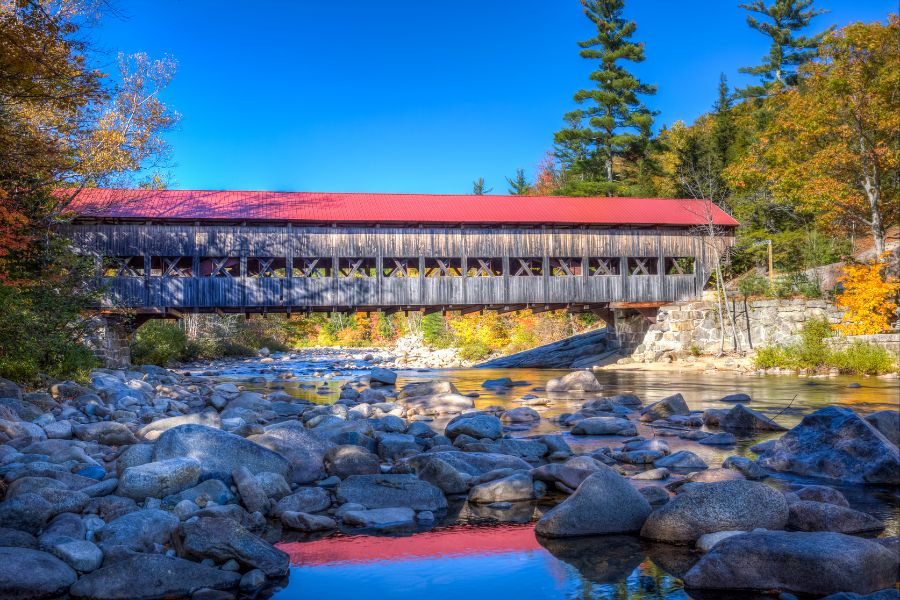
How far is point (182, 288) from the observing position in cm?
1961

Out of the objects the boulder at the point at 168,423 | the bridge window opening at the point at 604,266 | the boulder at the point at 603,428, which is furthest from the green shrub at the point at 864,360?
the boulder at the point at 168,423

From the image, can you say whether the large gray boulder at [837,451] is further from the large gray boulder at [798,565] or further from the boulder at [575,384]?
the boulder at [575,384]

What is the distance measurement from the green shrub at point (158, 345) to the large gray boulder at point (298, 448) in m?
15.5

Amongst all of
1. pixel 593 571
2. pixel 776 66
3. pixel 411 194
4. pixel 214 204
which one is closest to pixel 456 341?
pixel 411 194

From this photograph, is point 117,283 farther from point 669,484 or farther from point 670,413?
point 669,484

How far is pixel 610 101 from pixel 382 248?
16.2 metres

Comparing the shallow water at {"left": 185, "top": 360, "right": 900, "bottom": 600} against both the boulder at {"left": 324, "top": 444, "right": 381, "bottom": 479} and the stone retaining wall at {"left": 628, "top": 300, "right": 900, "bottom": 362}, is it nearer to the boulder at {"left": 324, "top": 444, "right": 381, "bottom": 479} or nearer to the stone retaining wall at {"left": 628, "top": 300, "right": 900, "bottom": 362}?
the boulder at {"left": 324, "top": 444, "right": 381, "bottom": 479}

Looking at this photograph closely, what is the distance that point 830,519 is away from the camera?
4.43m

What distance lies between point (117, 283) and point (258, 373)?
475 cm

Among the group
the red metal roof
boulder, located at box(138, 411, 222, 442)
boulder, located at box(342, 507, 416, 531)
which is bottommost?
boulder, located at box(342, 507, 416, 531)

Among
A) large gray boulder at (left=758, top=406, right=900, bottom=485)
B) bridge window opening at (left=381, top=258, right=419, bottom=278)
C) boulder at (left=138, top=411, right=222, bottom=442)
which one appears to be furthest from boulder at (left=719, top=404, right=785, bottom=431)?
bridge window opening at (left=381, top=258, right=419, bottom=278)

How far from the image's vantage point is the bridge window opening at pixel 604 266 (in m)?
22.4

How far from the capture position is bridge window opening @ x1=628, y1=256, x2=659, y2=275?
74.0 feet

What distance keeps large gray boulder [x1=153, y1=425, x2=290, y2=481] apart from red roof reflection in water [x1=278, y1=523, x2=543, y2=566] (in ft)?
4.30
